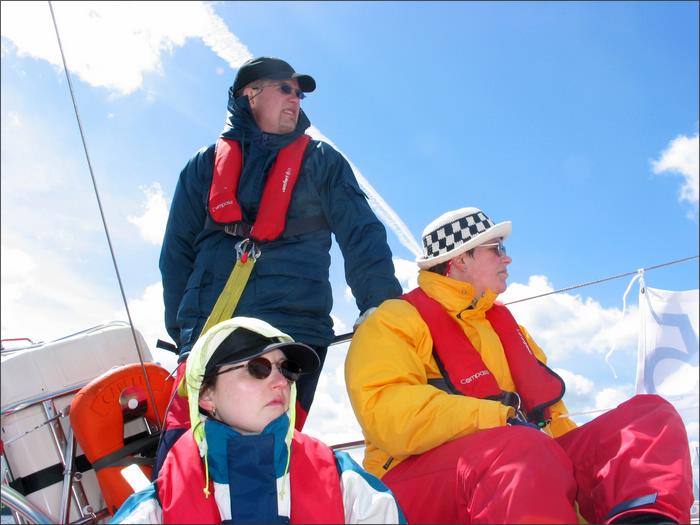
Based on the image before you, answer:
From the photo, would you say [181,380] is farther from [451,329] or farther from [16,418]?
[451,329]

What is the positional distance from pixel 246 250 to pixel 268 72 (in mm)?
997

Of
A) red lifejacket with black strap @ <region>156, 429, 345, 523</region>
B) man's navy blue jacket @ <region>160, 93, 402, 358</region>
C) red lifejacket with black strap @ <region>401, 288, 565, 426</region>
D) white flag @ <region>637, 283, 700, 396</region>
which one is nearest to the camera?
red lifejacket with black strap @ <region>156, 429, 345, 523</region>

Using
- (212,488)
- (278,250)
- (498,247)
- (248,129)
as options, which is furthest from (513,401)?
(248,129)

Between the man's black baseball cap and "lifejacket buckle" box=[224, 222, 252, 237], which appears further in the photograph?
the man's black baseball cap

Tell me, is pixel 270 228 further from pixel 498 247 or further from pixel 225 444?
pixel 225 444

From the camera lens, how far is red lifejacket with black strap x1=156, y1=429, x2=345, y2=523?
1.79 m

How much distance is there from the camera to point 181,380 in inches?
106

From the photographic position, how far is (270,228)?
309cm

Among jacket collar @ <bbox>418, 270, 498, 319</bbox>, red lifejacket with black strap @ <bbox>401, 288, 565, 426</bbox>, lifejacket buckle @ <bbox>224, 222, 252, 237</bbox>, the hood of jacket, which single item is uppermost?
the hood of jacket

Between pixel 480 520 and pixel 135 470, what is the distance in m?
1.43

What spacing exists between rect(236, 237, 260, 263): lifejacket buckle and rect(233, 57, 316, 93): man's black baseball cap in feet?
3.01

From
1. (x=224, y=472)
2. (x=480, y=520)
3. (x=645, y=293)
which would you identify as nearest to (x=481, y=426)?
(x=480, y=520)

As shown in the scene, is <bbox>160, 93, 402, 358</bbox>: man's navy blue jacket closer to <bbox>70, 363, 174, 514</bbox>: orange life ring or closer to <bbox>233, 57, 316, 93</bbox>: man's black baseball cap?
<bbox>233, 57, 316, 93</bbox>: man's black baseball cap

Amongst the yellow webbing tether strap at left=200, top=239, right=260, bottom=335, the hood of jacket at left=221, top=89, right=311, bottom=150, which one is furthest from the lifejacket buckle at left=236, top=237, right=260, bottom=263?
the hood of jacket at left=221, top=89, right=311, bottom=150
